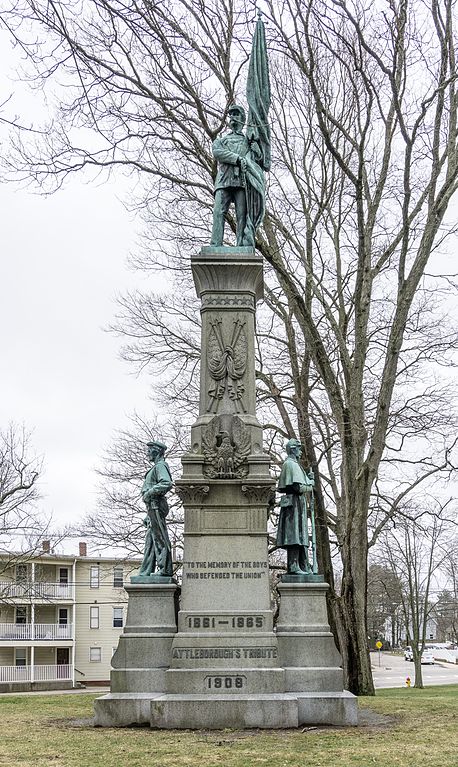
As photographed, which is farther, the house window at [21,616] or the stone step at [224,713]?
the house window at [21,616]

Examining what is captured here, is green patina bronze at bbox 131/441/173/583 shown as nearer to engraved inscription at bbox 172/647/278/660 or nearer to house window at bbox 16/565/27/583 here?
engraved inscription at bbox 172/647/278/660

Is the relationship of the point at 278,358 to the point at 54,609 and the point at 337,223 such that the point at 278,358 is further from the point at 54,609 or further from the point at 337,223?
the point at 54,609

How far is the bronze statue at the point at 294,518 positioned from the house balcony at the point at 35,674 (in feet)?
109

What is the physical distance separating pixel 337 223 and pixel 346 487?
26.0 ft

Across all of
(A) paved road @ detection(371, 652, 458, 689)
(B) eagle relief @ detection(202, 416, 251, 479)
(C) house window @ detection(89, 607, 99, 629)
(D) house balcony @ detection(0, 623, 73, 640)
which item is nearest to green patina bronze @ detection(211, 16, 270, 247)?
(B) eagle relief @ detection(202, 416, 251, 479)

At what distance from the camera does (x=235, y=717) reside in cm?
1077

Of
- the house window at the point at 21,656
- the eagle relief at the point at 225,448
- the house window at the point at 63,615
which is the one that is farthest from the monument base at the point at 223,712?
the house window at the point at 63,615

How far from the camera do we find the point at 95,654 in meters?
49.0

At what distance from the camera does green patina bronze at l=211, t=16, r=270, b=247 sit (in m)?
13.8

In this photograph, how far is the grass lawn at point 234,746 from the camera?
8.35m

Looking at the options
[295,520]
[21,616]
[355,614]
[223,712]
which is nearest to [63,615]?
[21,616]

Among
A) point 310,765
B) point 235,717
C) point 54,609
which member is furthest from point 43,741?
point 54,609

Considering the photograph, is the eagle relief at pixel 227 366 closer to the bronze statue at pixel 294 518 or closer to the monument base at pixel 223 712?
the bronze statue at pixel 294 518

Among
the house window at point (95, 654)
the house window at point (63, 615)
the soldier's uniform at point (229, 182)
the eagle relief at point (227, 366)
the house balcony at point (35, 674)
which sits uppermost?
the soldier's uniform at point (229, 182)
